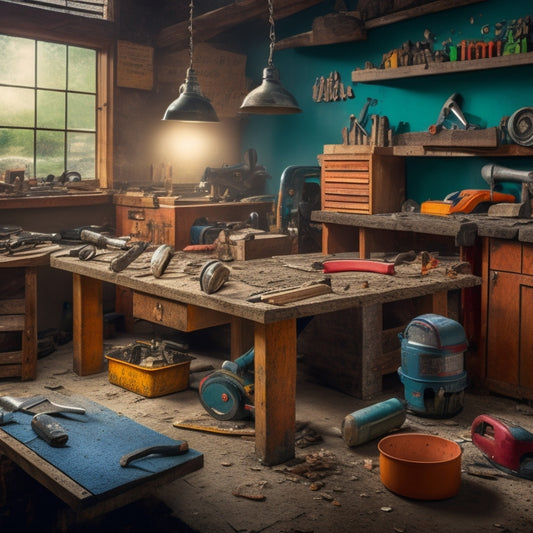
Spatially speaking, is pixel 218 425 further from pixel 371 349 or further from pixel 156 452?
pixel 371 349

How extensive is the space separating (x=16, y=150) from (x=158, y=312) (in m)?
2.54

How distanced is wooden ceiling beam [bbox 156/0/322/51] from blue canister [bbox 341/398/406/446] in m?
3.40

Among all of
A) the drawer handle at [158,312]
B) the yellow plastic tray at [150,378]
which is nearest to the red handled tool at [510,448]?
the drawer handle at [158,312]

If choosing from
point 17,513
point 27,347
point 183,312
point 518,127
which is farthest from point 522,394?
point 27,347

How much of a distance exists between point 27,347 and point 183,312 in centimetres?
146

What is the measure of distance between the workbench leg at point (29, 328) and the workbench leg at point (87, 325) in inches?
9.4

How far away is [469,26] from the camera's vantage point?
472cm

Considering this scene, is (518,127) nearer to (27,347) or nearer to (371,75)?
(371,75)

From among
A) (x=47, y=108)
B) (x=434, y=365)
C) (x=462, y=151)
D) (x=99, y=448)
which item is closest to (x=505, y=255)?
(x=434, y=365)

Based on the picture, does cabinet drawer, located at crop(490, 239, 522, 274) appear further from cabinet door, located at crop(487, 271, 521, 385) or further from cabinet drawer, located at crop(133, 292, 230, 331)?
cabinet drawer, located at crop(133, 292, 230, 331)

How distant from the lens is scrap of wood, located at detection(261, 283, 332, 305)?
295 cm

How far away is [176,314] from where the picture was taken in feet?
11.3

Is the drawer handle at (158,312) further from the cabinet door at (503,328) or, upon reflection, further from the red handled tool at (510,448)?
the cabinet door at (503,328)

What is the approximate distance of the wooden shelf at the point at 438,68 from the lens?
14.0 feet
